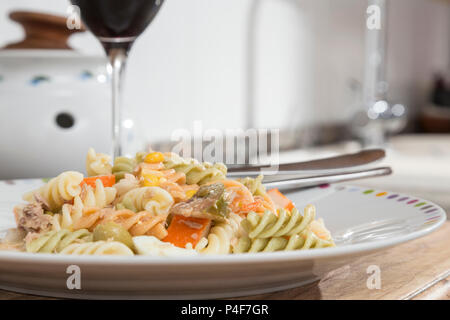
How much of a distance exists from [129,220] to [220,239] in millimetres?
77

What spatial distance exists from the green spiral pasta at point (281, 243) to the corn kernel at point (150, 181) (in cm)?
11

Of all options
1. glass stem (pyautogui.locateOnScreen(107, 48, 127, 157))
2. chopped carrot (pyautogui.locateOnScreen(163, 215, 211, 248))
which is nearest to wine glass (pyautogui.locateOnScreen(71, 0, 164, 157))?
glass stem (pyautogui.locateOnScreen(107, 48, 127, 157))

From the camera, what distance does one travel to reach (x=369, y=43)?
8.10 feet

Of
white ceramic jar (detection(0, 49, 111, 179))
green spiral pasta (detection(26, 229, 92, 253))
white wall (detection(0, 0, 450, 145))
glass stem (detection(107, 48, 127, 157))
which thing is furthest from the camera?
white wall (detection(0, 0, 450, 145))

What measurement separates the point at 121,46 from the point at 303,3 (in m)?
1.86

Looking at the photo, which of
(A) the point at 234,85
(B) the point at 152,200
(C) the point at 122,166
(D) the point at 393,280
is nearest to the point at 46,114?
(C) the point at 122,166

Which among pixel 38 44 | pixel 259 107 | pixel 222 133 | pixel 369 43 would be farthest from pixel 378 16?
pixel 38 44

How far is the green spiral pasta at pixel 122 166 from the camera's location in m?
0.61

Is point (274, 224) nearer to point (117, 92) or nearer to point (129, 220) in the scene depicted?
point (129, 220)

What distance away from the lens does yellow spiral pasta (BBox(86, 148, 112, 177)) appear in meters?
0.62

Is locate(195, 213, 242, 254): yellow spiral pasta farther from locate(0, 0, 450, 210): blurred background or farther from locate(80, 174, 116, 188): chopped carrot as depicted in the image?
locate(0, 0, 450, 210): blurred background

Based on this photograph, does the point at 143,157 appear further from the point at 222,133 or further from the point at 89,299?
the point at 222,133

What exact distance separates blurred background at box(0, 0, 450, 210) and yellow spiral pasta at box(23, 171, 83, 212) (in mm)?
377

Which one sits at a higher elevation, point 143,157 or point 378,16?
point 378,16
